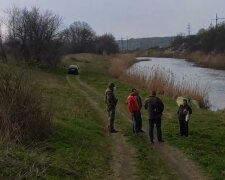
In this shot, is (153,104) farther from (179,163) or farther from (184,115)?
(179,163)

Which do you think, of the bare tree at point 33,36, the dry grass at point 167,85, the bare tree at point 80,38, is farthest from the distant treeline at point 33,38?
the bare tree at point 80,38

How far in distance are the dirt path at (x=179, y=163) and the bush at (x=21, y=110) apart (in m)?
3.63

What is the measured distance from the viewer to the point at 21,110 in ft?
47.0

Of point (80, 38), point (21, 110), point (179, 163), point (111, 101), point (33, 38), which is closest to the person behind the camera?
point (179, 163)

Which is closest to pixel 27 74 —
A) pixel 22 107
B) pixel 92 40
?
pixel 22 107

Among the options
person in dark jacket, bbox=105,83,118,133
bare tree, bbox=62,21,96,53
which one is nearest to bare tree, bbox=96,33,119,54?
bare tree, bbox=62,21,96,53

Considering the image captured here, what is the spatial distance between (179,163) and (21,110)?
15.8 feet

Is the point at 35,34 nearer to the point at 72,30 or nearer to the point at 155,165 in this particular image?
the point at 155,165

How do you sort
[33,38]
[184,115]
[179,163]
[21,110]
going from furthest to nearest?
[33,38]
[184,115]
[21,110]
[179,163]

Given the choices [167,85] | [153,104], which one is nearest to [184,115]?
[153,104]

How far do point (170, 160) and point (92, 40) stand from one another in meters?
114

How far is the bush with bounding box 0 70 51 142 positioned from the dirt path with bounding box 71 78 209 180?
3629mm

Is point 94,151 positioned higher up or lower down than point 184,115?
lower down

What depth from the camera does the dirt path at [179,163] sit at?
12367 mm
